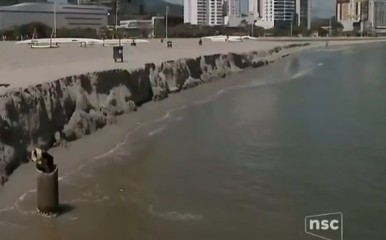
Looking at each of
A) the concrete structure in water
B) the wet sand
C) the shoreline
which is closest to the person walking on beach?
the shoreline

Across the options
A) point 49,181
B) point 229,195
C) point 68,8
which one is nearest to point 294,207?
point 229,195

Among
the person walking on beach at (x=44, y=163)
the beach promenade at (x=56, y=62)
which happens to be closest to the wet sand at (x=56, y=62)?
the beach promenade at (x=56, y=62)

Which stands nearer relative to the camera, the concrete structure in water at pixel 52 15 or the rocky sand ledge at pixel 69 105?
the rocky sand ledge at pixel 69 105

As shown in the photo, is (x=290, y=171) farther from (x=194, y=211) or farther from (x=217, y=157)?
(x=194, y=211)

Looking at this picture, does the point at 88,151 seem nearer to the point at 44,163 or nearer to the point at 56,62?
the point at 44,163

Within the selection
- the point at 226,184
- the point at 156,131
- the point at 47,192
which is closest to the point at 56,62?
the point at 156,131

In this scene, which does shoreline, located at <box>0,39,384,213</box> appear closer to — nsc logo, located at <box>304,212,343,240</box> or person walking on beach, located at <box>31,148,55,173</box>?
person walking on beach, located at <box>31,148,55,173</box>

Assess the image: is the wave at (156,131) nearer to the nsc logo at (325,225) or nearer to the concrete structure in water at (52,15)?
the nsc logo at (325,225)
